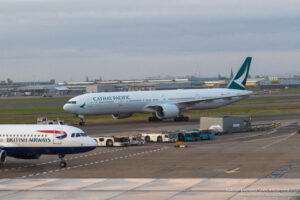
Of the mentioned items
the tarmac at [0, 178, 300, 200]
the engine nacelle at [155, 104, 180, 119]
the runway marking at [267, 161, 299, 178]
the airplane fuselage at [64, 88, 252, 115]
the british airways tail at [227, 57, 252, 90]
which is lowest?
the tarmac at [0, 178, 300, 200]

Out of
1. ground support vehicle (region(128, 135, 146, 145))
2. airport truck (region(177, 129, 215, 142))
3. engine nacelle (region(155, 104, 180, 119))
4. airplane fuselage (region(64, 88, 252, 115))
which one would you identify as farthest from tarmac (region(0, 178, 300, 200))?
engine nacelle (region(155, 104, 180, 119))

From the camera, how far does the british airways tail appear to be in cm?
9994

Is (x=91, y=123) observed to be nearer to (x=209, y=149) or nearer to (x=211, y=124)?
(x=211, y=124)

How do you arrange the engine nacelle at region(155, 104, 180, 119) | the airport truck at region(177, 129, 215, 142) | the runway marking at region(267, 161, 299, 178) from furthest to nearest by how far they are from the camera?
1. the engine nacelle at region(155, 104, 180, 119)
2. the airport truck at region(177, 129, 215, 142)
3. the runway marking at region(267, 161, 299, 178)

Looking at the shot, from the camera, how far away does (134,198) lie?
30844 mm

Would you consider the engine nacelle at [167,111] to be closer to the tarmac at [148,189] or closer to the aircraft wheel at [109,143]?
the aircraft wheel at [109,143]

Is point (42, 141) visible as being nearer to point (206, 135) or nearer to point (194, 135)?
point (194, 135)

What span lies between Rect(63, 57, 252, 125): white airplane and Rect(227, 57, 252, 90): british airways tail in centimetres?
230

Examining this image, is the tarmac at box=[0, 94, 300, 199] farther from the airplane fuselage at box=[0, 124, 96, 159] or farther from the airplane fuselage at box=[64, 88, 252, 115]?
the airplane fuselage at box=[64, 88, 252, 115]

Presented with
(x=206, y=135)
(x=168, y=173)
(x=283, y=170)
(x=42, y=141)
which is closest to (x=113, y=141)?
(x=206, y=135)

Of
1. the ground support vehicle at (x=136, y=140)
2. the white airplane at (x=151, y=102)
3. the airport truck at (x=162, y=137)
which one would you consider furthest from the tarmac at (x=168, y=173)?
the white airplane at (x=151, y=102)

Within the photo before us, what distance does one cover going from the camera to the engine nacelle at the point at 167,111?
85.8m

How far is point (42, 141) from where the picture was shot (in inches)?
1682

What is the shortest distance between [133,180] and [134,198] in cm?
638
